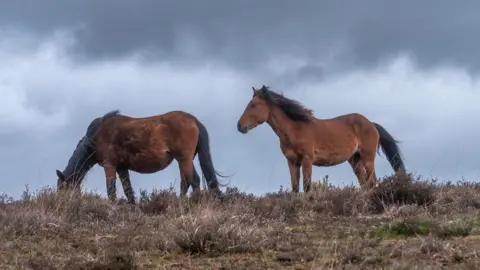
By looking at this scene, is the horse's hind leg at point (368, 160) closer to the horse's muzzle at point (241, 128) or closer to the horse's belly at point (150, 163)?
the horse's muzzle at point (241, 128)

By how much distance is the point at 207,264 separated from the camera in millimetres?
6969

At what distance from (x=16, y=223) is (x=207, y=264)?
2886mm

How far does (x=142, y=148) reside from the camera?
50.0 ft

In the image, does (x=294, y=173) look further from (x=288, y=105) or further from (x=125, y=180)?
(x=125, y=180)

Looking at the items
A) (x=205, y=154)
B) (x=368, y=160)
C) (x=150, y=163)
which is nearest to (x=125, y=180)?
(x=150, y=163)

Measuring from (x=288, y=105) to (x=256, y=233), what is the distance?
8545 millimetres

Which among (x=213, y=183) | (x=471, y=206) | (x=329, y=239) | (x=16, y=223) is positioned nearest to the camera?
(x=329, y=239)

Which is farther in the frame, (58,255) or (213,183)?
(213,183)

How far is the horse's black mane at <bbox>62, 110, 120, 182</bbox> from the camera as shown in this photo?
15320mm

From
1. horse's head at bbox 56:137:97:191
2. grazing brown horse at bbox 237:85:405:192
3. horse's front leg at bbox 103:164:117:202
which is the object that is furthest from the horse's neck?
horse's head at bbox 56:137:97:191

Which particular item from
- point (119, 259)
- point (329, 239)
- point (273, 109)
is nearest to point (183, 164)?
point (273, 109)

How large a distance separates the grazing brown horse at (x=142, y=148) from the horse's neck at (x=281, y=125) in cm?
165

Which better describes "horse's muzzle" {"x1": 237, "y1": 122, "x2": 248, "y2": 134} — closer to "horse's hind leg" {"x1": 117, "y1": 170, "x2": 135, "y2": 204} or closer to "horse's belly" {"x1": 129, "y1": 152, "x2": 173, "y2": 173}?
"horse's belly" {"x1": 129, "y1": 152, "x2": 173, "y2": 173}

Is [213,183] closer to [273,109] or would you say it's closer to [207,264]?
[273,109]
